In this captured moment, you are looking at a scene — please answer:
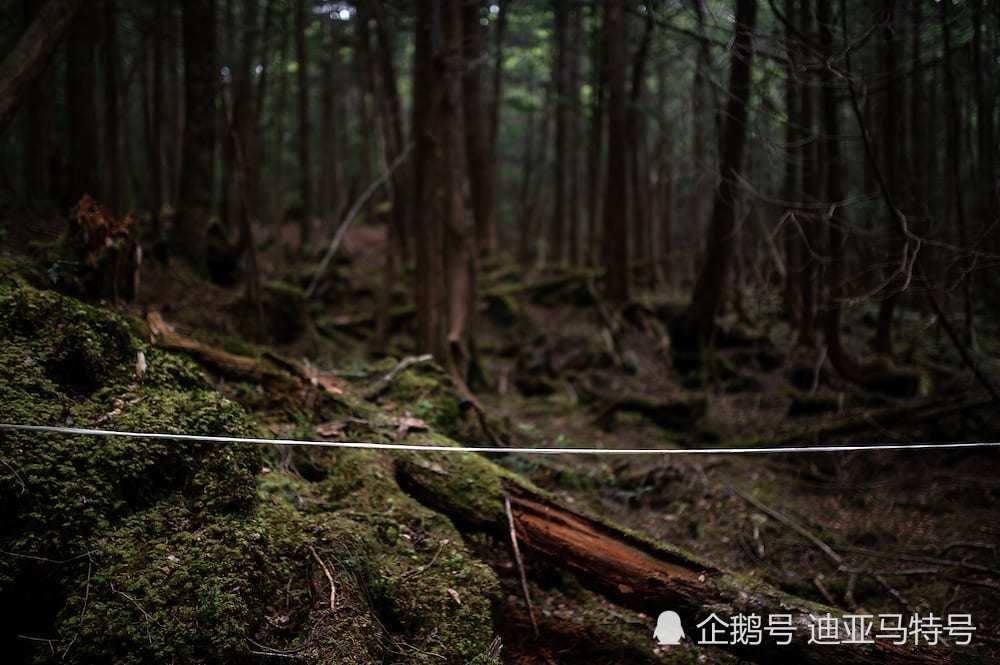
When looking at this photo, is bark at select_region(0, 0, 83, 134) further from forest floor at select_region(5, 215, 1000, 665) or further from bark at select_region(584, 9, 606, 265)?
bark at select_region(584, 9, 606, 265)

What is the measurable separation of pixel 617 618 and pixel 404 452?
64.9 inches

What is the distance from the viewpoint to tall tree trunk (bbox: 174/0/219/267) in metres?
9.02

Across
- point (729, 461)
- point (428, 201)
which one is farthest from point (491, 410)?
point (729, 461)

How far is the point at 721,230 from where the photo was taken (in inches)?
379

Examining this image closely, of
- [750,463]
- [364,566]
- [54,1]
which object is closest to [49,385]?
[364,566]

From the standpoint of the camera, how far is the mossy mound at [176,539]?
8.38 ft

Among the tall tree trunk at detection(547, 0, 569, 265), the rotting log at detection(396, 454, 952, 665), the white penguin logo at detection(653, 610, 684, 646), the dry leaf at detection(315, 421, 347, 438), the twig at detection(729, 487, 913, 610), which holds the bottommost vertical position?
the twig at detection(729, 487, 913, 610)

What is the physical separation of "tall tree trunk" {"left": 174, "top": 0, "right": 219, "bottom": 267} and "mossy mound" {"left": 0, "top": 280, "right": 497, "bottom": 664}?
246 inches

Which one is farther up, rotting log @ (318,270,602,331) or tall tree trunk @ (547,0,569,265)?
tall tree trunk @ (547,0,569,265)

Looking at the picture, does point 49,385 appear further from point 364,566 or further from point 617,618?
point 617,618

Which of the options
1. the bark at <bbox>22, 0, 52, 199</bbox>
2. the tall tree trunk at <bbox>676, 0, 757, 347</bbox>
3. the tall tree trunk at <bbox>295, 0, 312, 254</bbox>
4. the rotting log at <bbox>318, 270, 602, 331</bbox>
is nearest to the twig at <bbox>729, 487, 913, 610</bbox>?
the tall tree trunk at <bbox>676, 0, 757, 347</bbox>

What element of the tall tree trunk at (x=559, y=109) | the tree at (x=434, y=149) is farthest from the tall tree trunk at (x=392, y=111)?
the tall tree trunk at (x=559, y=109)

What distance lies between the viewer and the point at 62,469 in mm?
2785

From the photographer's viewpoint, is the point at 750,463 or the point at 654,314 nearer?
the point at 750,463
